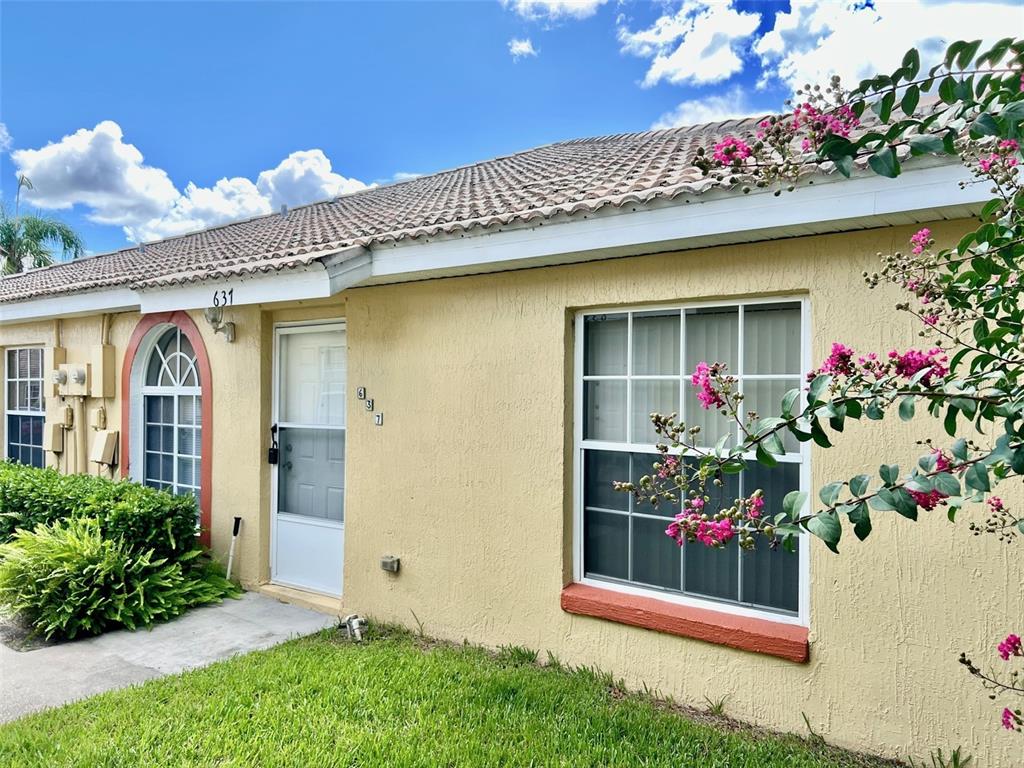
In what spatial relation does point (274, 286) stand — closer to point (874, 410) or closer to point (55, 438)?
point (874, 410)

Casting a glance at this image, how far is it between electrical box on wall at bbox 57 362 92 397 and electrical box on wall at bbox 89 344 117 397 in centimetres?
23

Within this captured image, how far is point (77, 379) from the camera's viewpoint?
10.0 m

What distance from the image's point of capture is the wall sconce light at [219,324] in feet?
26.4

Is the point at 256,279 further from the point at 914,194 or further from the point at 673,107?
the point at 673,107

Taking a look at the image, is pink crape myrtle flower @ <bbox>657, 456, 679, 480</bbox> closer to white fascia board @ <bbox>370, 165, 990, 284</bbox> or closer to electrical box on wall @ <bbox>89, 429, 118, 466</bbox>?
white fascia board @ <bbox>370, 165, 990, 284</bbox>

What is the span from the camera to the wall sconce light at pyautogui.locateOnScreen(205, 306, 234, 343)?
805cm

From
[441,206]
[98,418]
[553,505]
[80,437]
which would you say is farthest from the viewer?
[80,437]

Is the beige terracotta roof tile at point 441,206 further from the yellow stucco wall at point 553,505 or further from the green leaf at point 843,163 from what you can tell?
the green leaf at point 843,163

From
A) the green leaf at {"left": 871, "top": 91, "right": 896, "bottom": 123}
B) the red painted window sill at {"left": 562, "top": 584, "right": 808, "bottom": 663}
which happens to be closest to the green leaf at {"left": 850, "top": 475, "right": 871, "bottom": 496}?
the green leaf at {"left": 871, "top": 91, "right": 896, "bottom": 123}

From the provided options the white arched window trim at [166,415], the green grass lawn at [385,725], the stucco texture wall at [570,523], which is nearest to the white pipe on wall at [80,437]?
the white arched window trim at [166,415]

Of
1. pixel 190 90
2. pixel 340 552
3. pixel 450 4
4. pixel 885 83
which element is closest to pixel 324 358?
pixel 340 552

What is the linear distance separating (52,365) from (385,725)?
31.7 feet

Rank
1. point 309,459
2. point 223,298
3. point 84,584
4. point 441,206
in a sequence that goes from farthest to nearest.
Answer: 1. point 441,206
2. point 309,459
3. point 223,298
4. point 84,584

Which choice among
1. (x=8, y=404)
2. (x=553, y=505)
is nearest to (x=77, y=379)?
(x=8, y=404)
